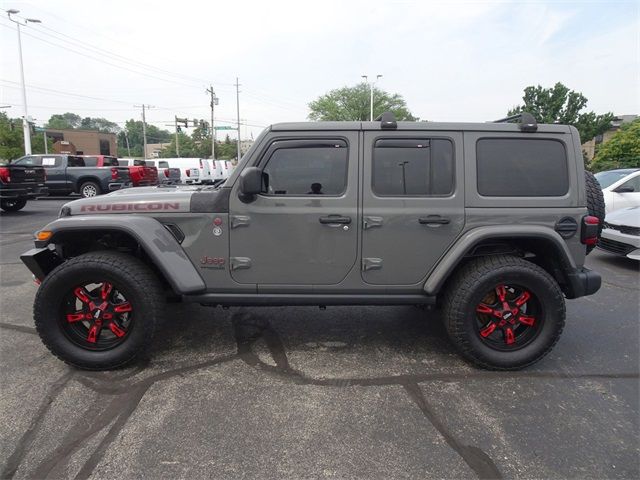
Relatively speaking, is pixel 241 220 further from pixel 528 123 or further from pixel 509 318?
pixel 528 123

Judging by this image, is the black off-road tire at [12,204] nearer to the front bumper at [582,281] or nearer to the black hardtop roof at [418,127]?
the black hardtop roof at [418,127]

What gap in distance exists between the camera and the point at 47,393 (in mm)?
2912

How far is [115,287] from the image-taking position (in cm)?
321

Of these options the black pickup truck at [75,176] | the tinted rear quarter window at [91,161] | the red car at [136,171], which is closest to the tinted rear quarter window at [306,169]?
the red car at [136,171]

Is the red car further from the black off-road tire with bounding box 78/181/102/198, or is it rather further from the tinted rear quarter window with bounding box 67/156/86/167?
the black off-road tire with bounding box 78/181/102/198

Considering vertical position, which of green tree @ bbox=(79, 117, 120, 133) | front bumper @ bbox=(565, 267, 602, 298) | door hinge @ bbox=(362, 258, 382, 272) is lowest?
front bumper @ bbox=(565, 267, 602, 298)

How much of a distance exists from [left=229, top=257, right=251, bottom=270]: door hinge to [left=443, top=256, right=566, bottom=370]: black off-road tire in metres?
1.59

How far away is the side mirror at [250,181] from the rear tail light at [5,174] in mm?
10956

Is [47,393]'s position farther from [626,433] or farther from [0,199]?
[0,199]

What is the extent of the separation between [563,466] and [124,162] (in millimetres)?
24890

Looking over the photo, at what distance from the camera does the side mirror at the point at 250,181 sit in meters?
3.01

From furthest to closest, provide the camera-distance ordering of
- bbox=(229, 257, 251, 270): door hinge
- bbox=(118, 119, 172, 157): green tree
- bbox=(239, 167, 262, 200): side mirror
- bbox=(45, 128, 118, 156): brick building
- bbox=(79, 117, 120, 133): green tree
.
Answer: bbox=(79, 117, 120, 133): green tree → bbox=(118, 119, 172, 157): green tree → bbox=(45, 128, 118, 156): brick building → bbox=(229, 257, 251, 270): door hinge → bbox=(239, 167, 262, 200): side mirror

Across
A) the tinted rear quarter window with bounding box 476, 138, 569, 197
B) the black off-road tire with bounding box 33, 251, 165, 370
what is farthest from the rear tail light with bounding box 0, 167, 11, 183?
the tinted rear quarter window with bounding box 476, 138, 569, 197

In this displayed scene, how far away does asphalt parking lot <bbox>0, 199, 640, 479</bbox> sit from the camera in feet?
7.41
